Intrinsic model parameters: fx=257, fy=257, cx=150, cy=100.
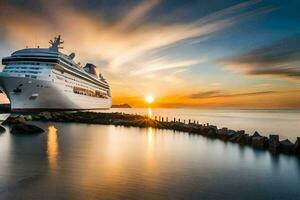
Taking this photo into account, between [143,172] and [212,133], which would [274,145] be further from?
[143,172]

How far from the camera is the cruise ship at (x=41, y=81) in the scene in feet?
188

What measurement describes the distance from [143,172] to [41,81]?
50843 millimetres

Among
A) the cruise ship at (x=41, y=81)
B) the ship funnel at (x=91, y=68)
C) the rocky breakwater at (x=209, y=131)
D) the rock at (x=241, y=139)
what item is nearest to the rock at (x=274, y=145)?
the rocky breakwater at (x=209, y=131)

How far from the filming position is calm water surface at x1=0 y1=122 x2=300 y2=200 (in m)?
11.4

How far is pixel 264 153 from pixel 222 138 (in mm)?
7876

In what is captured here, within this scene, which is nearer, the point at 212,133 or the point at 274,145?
the point at 274,145

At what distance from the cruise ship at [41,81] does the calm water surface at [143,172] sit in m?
36.6

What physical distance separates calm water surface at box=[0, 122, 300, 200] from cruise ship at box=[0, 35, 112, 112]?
120 ft

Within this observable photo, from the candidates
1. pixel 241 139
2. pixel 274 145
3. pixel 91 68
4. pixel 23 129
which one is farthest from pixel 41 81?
pixel 91 68

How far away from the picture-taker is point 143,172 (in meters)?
15.2

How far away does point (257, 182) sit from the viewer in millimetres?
13758

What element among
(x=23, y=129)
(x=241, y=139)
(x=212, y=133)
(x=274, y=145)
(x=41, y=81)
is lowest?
(x=274, y=145)

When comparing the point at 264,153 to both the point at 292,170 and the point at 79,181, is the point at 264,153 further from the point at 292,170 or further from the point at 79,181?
the point at 79,181

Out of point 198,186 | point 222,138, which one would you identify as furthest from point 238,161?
point 222,138
